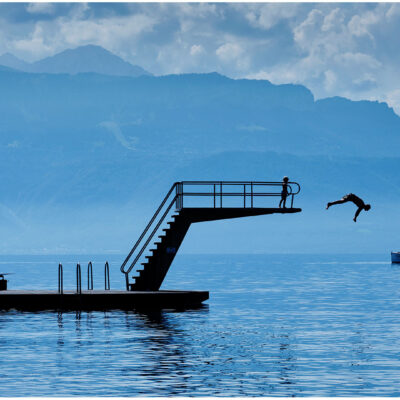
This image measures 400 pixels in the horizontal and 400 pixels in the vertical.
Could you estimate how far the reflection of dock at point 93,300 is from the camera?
5147 cm

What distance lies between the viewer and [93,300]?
5194 centimetres

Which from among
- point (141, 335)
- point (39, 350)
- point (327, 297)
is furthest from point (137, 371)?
point (327, 297)

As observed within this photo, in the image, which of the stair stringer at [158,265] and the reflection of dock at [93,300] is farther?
the stair stringer at [158,265]

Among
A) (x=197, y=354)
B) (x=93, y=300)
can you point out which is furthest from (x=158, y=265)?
(x=197, y=354)

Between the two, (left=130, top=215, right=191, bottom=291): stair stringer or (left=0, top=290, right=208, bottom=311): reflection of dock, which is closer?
(left=0, top=290, right=208, bottom=311): reflection of dock

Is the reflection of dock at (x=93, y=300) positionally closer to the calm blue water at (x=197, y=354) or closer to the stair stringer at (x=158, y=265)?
the calm blue water at (x=197, y=354)

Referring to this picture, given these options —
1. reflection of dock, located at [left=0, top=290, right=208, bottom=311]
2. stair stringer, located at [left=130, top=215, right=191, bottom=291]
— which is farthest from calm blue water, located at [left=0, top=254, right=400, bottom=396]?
stair stringer, located at [left=130, top=215, right=191, bottom=291]

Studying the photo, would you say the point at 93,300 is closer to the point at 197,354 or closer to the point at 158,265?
the point at 158,265

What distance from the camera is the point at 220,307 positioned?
2707 inches

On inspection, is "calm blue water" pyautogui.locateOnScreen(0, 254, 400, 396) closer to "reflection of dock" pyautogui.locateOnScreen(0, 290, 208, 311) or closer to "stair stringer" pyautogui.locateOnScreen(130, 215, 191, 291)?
"reflection of dock" pyautogui.locateOnScreen(0, 290, 208, 311)

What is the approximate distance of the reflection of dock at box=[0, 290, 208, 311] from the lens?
169 feet

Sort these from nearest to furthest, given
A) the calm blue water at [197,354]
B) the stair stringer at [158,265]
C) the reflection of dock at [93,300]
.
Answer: the calm blue water at [197,354]
the reflection of dock at [93,300]
the stair stringer at [158,265]

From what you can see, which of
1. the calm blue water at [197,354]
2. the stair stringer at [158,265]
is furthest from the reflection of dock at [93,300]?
the stair stringer at [158,265]

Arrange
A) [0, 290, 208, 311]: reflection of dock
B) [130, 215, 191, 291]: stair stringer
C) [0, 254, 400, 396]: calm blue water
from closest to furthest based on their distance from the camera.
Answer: [0, 254, 400, 396]: calm blue water, [0, 290, 208, 311]: reflection of dock, [130, 215, 191, 291]: stair stringer
